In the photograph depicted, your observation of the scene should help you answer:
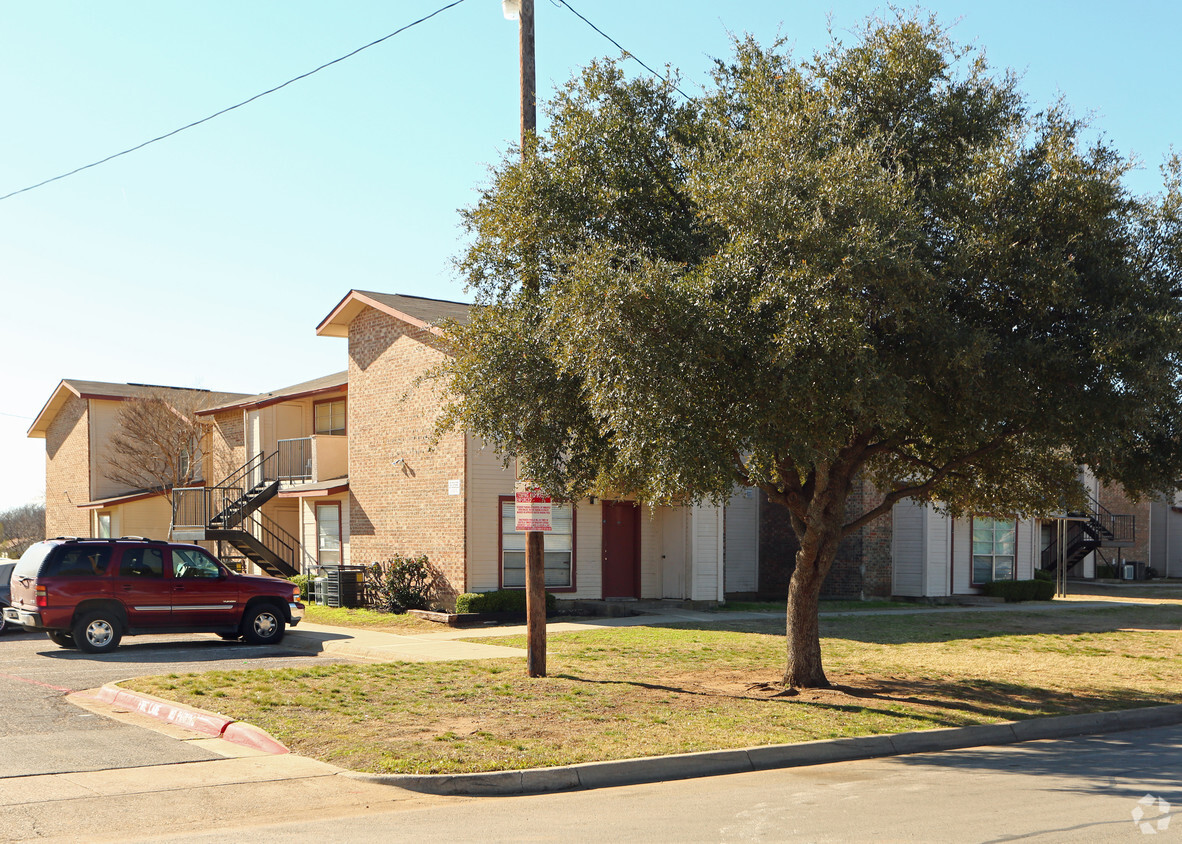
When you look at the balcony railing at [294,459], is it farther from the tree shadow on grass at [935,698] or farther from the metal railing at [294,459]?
the tree shadow on grass at [935,698]

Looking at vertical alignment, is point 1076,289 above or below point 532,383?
above

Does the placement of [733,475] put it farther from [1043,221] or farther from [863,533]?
[863,533]

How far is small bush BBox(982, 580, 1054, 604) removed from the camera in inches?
1131

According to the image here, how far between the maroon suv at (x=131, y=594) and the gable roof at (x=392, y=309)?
24.8 ft

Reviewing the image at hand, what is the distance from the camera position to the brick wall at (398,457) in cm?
2272

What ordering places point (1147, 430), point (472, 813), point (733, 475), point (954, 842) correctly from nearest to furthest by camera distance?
point (954, 842) < point (472, 813) < point (733, 475) < point (1147, 430)

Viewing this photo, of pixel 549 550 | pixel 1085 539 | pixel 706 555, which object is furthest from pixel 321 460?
pixel 1085 539

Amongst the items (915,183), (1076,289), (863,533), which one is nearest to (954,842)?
(1076,289)

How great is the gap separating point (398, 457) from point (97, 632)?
29.3ft

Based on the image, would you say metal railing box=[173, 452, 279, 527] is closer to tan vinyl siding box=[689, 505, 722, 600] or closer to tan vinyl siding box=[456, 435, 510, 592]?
tan vinyl siding box=[456, 435, 510, 592]

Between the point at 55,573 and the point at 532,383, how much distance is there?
29.5ft

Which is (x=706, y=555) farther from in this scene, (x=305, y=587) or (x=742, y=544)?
(x=305, y=587)

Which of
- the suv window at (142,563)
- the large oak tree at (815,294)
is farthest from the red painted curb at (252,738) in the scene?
the suv window at (142,563)

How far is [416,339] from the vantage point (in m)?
24.1
